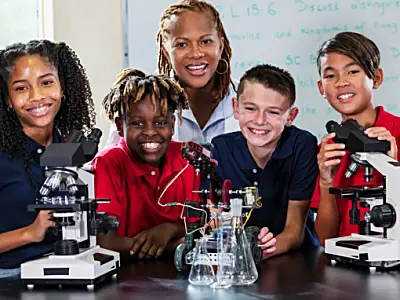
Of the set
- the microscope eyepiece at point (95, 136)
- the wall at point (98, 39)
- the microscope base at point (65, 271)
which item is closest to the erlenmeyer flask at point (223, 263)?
the microscope base at point (65, 271)

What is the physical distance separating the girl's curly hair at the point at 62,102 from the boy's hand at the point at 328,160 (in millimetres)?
793

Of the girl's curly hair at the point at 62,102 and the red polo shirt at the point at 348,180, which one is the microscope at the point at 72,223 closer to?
the girl's curly hair at the point at 62,102

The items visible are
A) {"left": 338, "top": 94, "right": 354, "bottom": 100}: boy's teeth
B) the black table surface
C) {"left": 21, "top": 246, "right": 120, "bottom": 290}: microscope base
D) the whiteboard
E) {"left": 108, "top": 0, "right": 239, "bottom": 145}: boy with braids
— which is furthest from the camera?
the whiteboard

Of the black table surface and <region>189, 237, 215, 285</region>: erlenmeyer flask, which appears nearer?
the black table surface

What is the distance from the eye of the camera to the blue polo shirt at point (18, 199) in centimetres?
197

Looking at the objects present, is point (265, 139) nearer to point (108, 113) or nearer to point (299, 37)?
point (108, 113)

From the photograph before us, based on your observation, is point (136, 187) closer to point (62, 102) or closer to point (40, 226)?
point (62, 102)

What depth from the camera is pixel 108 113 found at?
2254mm

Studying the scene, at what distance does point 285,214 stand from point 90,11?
6.20ft

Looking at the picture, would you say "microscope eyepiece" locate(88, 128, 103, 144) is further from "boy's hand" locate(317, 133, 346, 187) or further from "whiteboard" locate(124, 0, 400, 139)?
"whiteboard" locate(124, 0, 400, 139)

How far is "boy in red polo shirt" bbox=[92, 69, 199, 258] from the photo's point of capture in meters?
2.15

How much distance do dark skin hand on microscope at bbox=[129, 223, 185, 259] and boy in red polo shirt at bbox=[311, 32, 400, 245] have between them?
49cm

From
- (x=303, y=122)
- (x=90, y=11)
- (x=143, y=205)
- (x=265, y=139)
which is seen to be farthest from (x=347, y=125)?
(x=90, y=11)

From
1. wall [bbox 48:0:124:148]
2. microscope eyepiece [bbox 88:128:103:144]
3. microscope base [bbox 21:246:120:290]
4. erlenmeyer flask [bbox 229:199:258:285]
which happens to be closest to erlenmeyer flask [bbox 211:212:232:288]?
erlenmeyer flask [bbox 229:199:258:285]
